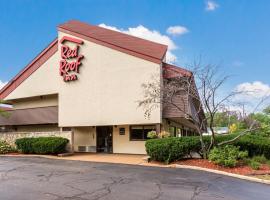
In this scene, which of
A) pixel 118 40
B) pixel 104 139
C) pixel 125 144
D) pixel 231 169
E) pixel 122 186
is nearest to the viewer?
pixel 122 186

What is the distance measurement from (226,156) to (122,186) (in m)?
6.80

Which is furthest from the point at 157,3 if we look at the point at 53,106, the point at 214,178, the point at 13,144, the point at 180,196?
the point at 13,144

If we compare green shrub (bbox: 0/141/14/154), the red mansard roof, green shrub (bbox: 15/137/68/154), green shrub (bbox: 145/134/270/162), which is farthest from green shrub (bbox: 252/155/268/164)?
green shrub (bbox: 0/141/14/154)

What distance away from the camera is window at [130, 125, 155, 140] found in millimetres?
22691

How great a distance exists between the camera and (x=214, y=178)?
40.5ft

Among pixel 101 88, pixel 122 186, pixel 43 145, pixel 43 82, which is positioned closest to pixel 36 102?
pixel 43 82

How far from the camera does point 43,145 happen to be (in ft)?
72.8

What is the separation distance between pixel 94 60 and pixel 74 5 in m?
5.30

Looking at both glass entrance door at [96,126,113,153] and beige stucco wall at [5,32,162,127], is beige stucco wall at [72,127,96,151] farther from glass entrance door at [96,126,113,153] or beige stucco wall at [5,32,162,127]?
beige stucco wall at [5,32,162,127]

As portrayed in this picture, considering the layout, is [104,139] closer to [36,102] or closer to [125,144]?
[125,144]

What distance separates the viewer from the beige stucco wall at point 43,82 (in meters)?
25.4

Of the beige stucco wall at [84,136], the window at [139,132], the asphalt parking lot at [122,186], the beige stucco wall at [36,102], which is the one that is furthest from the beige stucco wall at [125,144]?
the asphalt parking lot at [122,186]

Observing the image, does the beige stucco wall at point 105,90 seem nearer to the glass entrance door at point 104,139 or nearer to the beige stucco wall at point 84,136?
the beige stucco wall at point 84,136

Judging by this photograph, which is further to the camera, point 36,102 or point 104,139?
point 36,102
